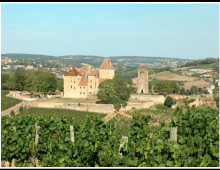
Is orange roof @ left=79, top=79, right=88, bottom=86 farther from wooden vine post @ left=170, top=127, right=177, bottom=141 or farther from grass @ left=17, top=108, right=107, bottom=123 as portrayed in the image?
wooden vine post @ left=170, top=127, right=177, bottom=141

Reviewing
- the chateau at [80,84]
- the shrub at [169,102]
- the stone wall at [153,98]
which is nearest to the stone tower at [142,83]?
the stone wall at [153,98]

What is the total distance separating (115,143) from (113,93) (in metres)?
25.1

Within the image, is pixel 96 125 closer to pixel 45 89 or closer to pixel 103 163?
pixel 103 163

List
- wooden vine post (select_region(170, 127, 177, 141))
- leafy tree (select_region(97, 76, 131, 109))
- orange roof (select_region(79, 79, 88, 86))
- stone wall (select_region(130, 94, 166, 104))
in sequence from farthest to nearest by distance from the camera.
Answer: orange roof (select_region(79, 79, 88, 86))
stone wall (select_region(130, 94, 166, 104))
leafy tree (select_region(97, 76, 131, 109))
wooden vine post (select_region(170, 127, 177, 141))

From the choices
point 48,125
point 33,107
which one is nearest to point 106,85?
point 33,107

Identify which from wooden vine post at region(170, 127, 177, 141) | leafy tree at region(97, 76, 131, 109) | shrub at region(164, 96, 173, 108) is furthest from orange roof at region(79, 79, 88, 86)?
wooden vine post at region(170, 127, 177, 141)

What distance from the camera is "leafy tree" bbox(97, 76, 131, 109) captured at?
111ft

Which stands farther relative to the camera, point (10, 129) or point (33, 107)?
point (33, 107)

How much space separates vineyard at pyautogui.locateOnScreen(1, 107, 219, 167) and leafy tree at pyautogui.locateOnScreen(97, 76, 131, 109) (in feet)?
70.7

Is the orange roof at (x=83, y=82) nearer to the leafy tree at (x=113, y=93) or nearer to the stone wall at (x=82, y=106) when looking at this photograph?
the leafy tree at (x=113, y=93)

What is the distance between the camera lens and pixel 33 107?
1379 inches

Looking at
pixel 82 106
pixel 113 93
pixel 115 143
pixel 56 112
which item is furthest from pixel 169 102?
pixel 115 143

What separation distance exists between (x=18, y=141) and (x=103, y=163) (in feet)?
14.4

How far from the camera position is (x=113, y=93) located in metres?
34.5
